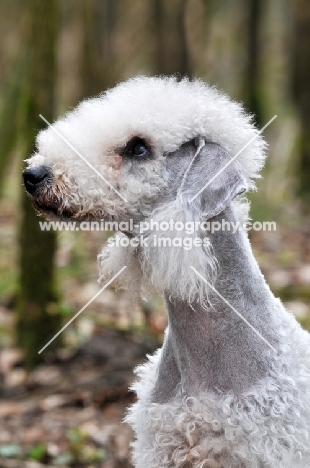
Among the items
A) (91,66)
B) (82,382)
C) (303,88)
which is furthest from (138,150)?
(91,66)

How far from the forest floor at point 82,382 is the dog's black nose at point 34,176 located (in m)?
1.03

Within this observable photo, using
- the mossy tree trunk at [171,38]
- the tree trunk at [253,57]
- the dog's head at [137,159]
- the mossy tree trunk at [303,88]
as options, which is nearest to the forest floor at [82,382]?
the dog's head at [137,159]

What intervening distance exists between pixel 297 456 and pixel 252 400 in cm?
Answer: 29

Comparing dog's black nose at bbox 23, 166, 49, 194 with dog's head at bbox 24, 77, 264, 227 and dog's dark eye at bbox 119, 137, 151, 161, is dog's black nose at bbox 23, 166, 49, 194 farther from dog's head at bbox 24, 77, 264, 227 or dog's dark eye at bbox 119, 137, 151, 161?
dog's dark eye at bbox 119, 137, 151, 161

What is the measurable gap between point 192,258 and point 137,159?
18.8 inches

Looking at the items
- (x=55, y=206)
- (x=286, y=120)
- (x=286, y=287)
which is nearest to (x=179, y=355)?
(x=55, y=206)

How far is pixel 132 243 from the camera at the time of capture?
2.89 m

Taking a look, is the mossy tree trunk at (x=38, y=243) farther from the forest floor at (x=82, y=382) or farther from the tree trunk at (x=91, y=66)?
the tree trunk at (x=91, y=66)

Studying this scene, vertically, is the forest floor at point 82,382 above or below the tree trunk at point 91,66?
below

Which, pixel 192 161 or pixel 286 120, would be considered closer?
pixel 192 161

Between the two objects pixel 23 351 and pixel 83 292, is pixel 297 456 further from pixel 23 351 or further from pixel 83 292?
pixel 83 292

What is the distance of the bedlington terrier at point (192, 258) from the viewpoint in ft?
8.97

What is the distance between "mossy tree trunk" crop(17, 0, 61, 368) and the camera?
5.31 metres

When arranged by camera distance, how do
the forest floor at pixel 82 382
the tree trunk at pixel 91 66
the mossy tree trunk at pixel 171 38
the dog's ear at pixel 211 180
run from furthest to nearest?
the tree trunk at pixel 91 66
the mossy tree trunk at pixel 171 38
the forest floor at pixel 82 382
the dog's ear at pixel 211 180
